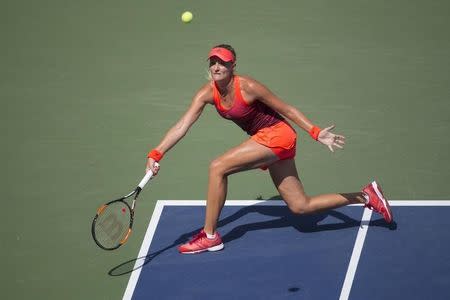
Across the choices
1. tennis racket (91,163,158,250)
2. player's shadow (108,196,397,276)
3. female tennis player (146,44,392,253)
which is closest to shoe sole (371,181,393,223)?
player's shadow (108,196,397,276)

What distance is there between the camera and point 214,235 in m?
7.13

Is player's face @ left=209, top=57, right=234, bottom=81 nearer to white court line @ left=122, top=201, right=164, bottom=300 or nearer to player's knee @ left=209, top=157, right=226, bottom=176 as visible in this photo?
player's knee @ left=209, top=157, right=226, bottom=176

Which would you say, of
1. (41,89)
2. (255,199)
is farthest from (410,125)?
(41,89)

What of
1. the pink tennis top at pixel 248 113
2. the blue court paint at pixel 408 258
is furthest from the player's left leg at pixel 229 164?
the blue court paint at pixel 408 258

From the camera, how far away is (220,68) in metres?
6.63

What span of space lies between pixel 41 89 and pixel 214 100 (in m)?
4.06

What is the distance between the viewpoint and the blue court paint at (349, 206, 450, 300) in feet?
21.6

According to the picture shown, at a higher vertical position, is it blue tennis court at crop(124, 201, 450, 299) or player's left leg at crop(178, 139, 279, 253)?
player's left leg at crop(178, 139, 279, 253)

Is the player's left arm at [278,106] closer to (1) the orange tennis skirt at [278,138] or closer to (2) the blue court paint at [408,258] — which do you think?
(1) the orange tennis skirt at [278,138]

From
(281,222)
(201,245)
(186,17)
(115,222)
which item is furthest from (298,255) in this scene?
(186,17)

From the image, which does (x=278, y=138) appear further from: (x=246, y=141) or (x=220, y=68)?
(x=220, y=68)

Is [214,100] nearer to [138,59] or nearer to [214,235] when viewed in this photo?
[214,235]

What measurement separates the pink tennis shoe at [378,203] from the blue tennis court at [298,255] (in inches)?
8.0

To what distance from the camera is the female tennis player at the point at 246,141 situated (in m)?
6.68
